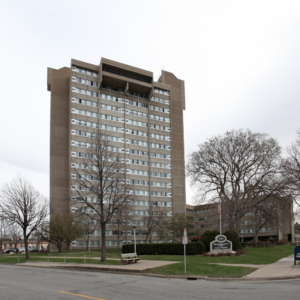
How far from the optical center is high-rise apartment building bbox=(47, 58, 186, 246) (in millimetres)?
72438

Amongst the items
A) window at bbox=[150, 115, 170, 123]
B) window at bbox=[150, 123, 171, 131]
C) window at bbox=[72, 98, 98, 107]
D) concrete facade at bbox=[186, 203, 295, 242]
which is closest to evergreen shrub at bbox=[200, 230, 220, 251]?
concrete facade at bbox=[186, 203, 295, 242]

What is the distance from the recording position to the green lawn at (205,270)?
16.9 m

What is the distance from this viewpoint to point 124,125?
78.9 m

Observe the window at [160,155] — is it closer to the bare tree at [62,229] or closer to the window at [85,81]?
the window at [85,81]

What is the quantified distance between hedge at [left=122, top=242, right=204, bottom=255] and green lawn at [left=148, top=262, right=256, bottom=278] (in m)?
10.3

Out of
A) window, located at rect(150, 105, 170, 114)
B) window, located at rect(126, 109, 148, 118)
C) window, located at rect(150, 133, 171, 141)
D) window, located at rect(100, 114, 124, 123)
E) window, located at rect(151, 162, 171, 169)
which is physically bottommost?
window, located at rect(151, 162, 171, 169)

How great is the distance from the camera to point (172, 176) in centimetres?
8394

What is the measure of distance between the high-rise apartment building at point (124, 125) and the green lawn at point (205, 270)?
2069 inches

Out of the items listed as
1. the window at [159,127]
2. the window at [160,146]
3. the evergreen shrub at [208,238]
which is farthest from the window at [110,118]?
the evergreen shrub at [208,238]

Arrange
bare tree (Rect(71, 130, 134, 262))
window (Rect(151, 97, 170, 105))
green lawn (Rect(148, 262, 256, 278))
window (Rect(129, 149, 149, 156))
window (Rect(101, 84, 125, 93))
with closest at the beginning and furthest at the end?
green lawn (Rect(148, 262, 256, 278))
bare tree (Rect(71, 130, 134, 262))
window (Rect(129, 149, 149, 156))
window (Rect(101, 84, 125, 93))
window (Rect(151, 97, 170, 105))

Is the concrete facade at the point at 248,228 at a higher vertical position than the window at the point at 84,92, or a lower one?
lower

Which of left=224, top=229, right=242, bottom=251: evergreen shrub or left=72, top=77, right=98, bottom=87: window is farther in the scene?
left=72, top=77, right=98, bottom=87: window

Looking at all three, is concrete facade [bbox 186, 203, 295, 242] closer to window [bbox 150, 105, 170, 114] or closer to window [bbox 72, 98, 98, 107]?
window [bbox 150, 105, 170, 114]

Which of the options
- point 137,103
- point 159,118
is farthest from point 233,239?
point 137,103
